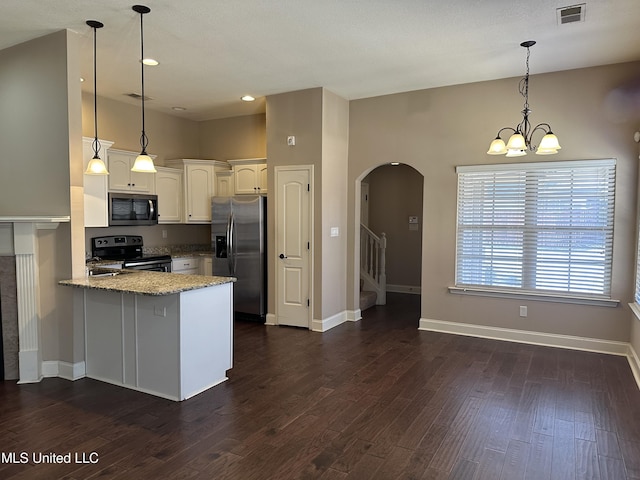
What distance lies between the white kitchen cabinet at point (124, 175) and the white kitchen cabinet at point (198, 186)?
0.62 m

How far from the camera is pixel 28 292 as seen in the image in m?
3.84

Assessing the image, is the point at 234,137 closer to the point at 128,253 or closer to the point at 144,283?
the point at 128,253

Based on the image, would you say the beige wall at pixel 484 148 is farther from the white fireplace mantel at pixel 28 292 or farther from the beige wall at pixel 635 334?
the white fireplace mantel at pixel 28 292

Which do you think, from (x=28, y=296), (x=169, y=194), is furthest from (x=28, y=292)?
(x=169, y=194)

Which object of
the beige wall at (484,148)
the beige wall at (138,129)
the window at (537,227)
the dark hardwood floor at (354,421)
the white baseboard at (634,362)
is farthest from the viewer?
the beige wall at (138,129)

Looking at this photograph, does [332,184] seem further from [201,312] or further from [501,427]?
[501,427]

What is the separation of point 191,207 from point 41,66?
2928 mm

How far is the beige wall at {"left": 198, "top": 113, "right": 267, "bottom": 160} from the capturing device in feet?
22.2

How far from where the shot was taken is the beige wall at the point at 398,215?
818cm

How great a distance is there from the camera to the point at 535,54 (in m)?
4.27

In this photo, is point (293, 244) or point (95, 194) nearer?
point (95, 194)

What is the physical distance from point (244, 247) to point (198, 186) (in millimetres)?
1311

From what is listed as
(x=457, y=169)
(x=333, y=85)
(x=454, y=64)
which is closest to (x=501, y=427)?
(x=457, y=169)

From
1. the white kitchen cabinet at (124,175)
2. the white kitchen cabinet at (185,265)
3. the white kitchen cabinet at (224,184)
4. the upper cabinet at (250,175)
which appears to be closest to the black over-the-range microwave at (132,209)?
the white kitchen cabinet at (124,175)
